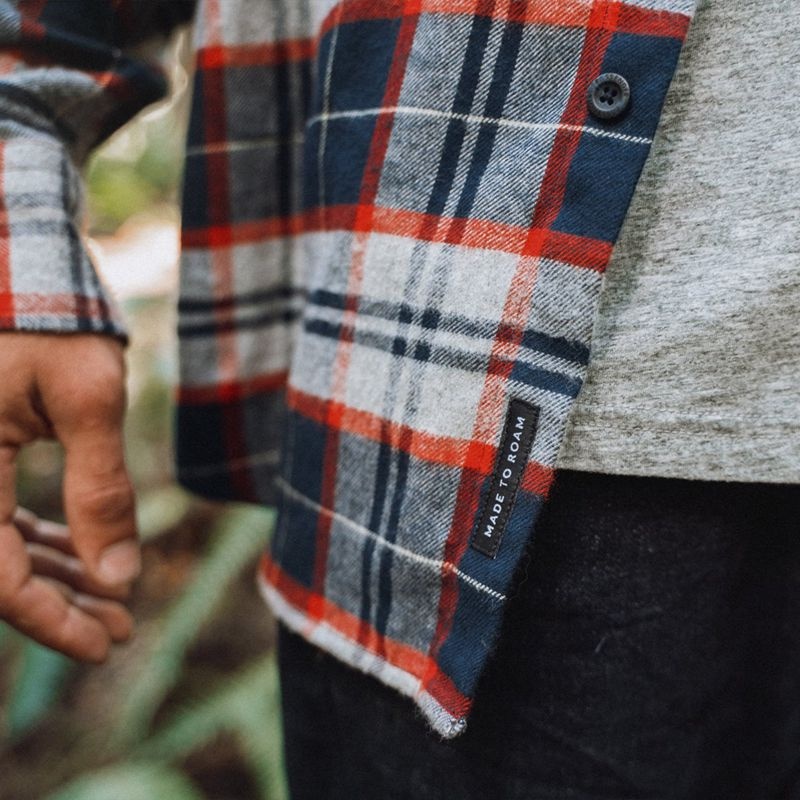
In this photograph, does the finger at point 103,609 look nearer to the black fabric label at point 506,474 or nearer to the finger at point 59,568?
the finger at point 59,568

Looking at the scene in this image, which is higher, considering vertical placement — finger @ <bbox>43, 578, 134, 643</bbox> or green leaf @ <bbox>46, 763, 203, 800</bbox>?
finger @ <bbox>43, 578, 134, 643</bbox>

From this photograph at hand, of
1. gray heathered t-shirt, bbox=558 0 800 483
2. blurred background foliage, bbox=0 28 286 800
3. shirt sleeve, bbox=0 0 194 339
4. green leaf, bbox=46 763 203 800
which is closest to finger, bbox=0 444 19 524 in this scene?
shirt sleeve, bbox=0 0 194 339

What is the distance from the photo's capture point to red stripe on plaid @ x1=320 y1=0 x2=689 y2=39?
537mm

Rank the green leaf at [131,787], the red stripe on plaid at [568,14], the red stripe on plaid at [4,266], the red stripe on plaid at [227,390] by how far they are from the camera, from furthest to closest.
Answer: the green leaf at [131,787]
the red stripe on plaid at [227,390]
the red stripe on plaid at [4,266]
the red stripe on plaid at [568,14]

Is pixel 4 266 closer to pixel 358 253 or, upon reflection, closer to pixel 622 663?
pixel 358 253

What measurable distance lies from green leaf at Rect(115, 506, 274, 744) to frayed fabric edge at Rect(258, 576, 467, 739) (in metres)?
1.30

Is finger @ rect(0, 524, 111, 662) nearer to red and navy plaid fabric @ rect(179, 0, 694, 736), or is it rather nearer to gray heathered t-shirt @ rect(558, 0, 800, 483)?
red and navy plaid fabric @ rect(179, 0, 694, 736)

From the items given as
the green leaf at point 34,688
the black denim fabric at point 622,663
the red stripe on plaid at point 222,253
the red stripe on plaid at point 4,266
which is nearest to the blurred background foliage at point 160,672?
the green leaf at point 34,688

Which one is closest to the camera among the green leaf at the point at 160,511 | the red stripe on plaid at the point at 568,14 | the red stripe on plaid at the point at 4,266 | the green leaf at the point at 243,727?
the red stripe on plaid at the point at 568,14

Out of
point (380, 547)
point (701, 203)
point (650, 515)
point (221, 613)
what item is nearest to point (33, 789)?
point (221, 613)

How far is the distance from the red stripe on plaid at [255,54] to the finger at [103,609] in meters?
0.57

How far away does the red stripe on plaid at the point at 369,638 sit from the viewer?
594 mm

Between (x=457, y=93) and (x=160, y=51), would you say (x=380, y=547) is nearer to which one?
(x=457, y=93)

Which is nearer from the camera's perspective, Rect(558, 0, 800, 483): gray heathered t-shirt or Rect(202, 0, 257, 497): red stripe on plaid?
Rect(558, 0, 800, 483): gray heathered t-shirt
